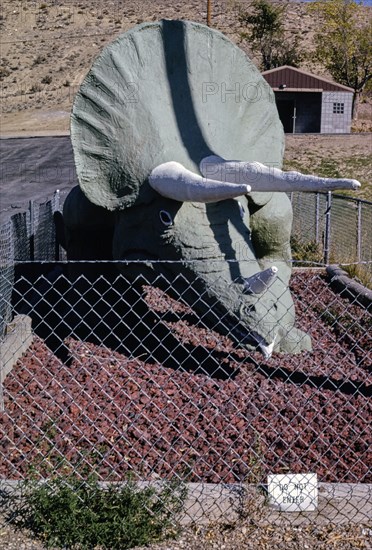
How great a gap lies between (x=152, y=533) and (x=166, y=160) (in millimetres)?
3439

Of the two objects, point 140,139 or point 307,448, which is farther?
point 140,139

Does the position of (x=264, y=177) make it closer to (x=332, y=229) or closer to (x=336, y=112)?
(x=332, y=229)

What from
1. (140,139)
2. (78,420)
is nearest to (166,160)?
(140,139)

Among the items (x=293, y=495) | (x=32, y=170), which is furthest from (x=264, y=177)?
(x=32, y=170)

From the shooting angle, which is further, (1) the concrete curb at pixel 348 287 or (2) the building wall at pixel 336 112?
(2) the building wall at pixel 336 112

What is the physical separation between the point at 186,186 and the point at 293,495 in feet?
8.73

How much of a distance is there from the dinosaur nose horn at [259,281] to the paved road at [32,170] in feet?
42.5

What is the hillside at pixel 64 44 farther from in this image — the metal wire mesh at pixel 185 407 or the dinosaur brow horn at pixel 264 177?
the dinosaur brow horn at pixel 264 177

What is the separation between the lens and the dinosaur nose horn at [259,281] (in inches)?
216

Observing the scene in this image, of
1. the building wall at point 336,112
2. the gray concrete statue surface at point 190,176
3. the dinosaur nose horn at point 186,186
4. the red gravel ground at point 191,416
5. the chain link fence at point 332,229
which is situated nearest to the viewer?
the red gravel ground at point 191,416

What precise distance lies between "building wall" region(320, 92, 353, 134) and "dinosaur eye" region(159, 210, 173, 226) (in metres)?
31.4

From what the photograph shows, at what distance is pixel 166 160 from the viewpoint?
21.8ft

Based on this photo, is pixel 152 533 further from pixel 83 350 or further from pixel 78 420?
pixel 83 350

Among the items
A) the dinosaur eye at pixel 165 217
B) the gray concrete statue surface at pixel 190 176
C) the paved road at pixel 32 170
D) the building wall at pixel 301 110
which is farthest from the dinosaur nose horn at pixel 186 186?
the building wall at pixel 301 110
